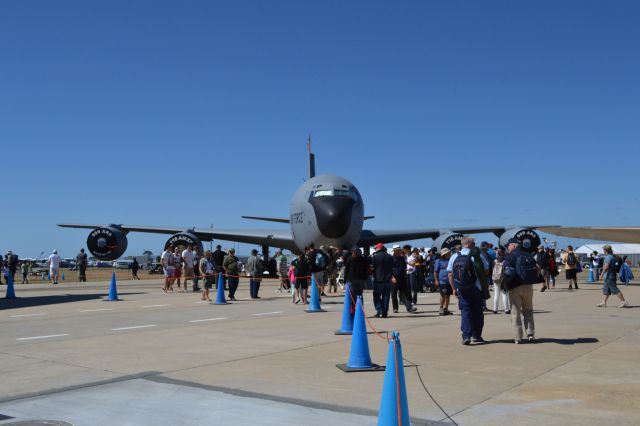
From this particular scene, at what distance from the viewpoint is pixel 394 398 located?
14.2 ft

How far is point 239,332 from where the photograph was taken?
427 inches

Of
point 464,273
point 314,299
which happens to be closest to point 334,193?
point 314,299

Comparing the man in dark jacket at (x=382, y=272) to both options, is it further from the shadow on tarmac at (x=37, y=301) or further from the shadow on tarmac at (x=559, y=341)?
the shadow on tarmac at (x=37, y=301)

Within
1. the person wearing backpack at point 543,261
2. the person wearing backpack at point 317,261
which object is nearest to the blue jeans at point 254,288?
the person wearing backpack at point 317,261

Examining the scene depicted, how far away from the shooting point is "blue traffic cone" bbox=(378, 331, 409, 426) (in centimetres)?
429

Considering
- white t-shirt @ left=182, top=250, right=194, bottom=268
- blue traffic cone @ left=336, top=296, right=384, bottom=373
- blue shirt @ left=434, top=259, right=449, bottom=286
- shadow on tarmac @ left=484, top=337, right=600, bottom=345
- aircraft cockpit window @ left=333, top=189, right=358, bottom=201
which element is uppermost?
aircraft cockpit window @ left=333, top=189, right=358, bottom=201

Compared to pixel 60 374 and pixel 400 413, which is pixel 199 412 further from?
pixel 60 374

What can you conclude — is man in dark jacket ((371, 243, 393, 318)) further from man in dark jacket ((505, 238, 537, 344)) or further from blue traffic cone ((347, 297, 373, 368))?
blue traffic cone ((347, 297, 373, 368))

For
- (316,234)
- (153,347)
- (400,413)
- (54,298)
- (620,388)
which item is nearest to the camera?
(400,413)

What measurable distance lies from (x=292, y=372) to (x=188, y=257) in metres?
16.1

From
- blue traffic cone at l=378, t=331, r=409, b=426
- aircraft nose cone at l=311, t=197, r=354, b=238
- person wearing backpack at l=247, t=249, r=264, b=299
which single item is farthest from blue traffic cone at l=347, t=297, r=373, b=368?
aircraft nose cone at l=311, t=197, r=354, b=238

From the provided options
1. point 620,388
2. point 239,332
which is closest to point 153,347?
point 239,332

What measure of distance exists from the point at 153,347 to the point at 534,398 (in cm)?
546

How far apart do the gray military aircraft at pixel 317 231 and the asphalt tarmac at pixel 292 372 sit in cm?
1031
